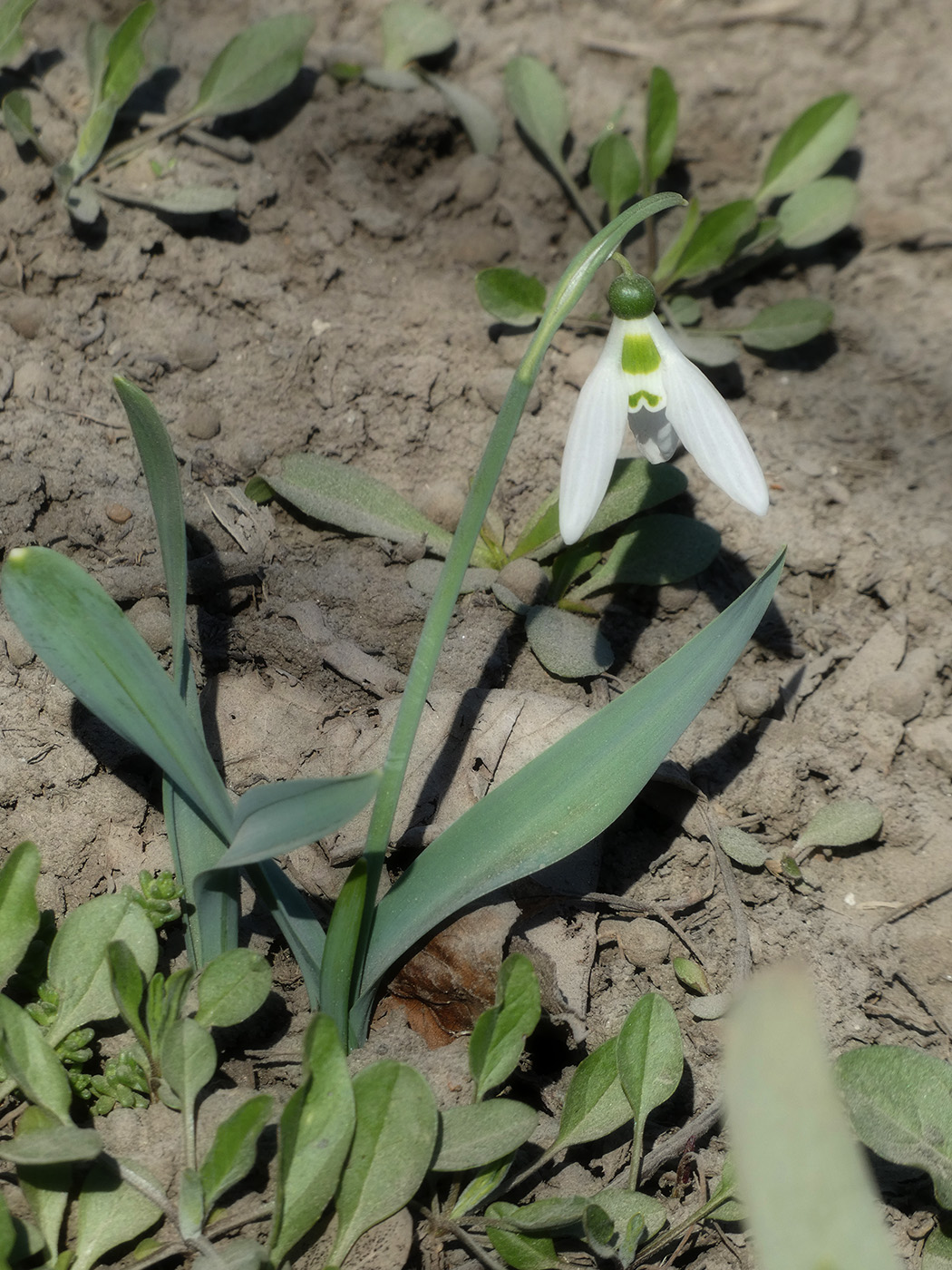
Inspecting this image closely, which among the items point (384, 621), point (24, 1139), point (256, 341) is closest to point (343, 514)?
point (384, 621)

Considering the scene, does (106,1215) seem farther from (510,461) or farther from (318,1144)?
(510,461)

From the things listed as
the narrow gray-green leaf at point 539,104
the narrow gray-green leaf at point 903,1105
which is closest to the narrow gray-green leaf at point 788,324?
the narrow gray-green leaf at point 539,104

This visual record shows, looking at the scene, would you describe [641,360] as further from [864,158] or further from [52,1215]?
[864,158]

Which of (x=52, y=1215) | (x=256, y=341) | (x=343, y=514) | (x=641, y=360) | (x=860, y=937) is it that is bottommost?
(x=860, y=937)

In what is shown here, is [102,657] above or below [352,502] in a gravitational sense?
above

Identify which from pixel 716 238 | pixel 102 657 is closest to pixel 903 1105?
pixel 102 657

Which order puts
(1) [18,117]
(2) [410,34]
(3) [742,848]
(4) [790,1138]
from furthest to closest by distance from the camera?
1. (2) [410,34]
2. (1) [18,117]
3. (3) [742,848]
4. (4) [790,1138]

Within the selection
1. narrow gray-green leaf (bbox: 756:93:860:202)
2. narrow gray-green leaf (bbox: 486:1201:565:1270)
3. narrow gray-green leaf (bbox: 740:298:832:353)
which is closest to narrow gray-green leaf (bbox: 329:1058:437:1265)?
narrow gray-green leaf (bbox: 486:1201:565:1270)
